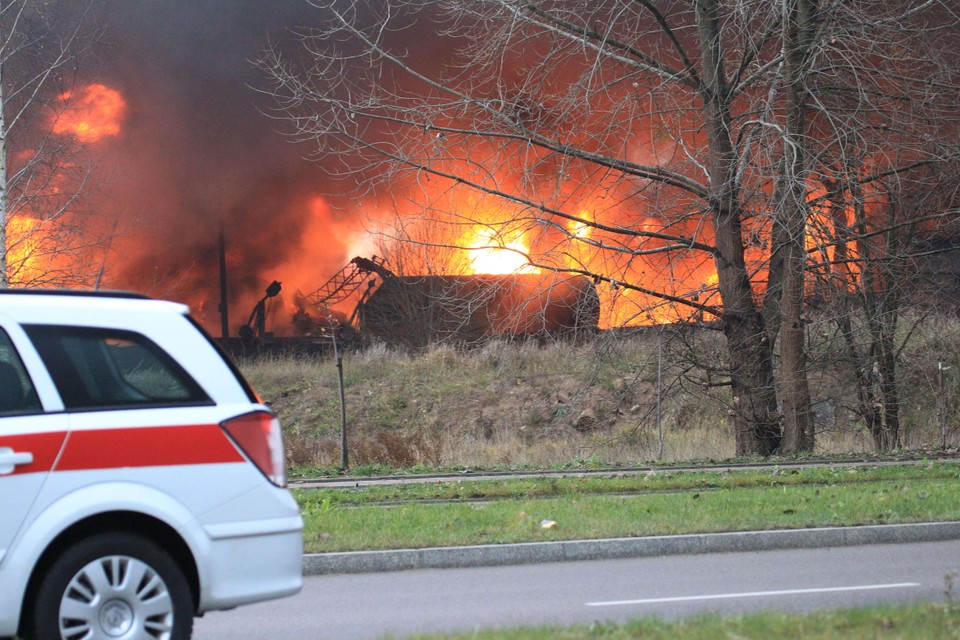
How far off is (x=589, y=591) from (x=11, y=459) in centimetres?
397

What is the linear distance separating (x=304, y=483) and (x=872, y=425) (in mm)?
11349

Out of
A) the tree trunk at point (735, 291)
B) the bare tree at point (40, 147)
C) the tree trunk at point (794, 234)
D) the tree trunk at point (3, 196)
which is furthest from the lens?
the bare tree at point (40, 147)

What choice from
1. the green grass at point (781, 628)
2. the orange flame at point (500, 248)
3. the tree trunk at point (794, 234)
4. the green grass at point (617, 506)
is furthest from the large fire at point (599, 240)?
the green grass at point (781, 628)

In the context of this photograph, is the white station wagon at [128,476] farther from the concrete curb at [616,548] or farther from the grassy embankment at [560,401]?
the grassy embankment at [560,401]

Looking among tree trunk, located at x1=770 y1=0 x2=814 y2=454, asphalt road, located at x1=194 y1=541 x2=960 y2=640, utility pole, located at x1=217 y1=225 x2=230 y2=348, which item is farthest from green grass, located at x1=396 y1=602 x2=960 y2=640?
utility pole, located at x1=217 y1=225 x2=230 y2=348

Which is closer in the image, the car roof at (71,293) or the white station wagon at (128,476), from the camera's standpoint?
the white station wagon at (128,476)

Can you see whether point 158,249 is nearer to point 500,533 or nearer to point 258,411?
point 500,533

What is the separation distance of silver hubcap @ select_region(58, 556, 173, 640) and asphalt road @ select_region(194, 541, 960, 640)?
1.28 m

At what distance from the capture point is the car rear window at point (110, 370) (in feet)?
15.4

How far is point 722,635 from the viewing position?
4.60 meters

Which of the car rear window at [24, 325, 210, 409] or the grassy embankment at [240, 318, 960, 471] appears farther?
the grassy embankment at [240, 318, 960, 471]

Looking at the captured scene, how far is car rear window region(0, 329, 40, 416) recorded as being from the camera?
4.64 meters

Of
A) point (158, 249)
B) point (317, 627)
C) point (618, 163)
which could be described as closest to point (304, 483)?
point (618, 163)

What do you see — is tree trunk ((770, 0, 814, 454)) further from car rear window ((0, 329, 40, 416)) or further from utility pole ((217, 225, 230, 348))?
utility pole ((217, 225, 230, 348))
